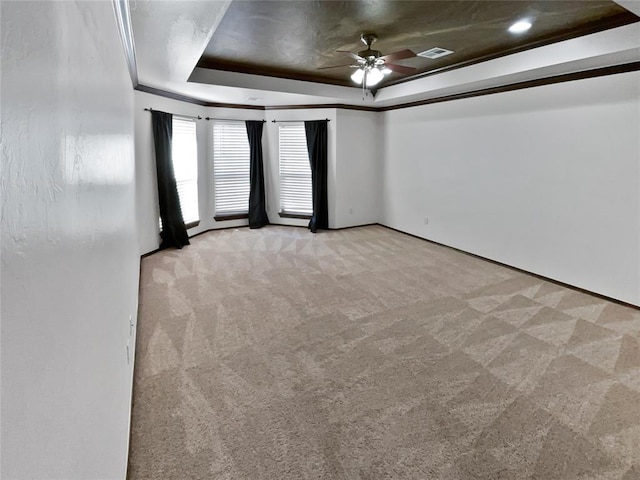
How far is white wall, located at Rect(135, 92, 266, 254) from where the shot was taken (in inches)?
214

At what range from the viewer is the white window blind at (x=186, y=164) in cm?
632

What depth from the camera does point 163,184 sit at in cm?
588

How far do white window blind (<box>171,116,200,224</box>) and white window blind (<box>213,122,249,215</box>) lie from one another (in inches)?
19.9

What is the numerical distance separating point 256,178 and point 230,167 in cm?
53

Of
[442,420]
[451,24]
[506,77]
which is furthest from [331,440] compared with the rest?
[506,77]

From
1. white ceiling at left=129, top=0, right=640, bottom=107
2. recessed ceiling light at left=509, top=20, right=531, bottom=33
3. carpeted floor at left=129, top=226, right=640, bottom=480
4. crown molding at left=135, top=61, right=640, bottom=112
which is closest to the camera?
carpeted floor at left=129, top=226, right=640, bottom=480

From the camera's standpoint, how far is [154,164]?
231 inches

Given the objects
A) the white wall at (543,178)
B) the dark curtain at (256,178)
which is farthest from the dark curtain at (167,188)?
the white wall at (543,178)

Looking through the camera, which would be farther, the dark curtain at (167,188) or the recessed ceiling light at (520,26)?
the dark curtain at (167,188)

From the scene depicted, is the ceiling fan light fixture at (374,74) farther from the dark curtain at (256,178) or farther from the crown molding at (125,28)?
the dark curtain at (256,178)

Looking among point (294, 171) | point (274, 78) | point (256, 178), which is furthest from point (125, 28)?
point (294, 171)

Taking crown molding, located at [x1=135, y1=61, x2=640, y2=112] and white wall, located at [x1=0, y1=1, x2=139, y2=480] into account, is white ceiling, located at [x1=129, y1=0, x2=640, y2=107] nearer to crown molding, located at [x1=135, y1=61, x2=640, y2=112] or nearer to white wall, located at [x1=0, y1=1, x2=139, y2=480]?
crown molding, located at [x1=135, y1=61, x2=640, y2=112]

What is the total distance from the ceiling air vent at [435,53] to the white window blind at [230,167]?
3.94 metres

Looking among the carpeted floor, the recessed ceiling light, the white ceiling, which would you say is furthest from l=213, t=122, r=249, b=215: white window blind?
the recessed ceiling light
